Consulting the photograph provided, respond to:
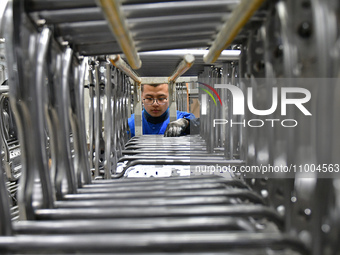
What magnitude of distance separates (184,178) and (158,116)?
256cm

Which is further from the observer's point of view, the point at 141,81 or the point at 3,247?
the point at 141,81

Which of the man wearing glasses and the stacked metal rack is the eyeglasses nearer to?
the man wearing glasses

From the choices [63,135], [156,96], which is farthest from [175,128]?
[63,135]

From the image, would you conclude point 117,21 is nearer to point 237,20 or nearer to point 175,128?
point 237,20

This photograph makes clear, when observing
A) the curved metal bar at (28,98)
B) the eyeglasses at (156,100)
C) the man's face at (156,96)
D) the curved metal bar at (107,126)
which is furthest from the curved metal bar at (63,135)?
the eyeglasses at (156,100)

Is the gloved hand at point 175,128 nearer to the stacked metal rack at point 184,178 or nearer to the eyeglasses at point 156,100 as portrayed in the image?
the eyeglasses at point 156,100

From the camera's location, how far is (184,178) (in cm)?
101

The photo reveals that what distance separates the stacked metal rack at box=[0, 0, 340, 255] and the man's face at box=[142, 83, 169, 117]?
7.07 feet

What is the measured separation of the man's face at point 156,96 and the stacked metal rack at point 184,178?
7.07ft

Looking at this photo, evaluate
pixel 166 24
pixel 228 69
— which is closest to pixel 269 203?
pixel 166 24

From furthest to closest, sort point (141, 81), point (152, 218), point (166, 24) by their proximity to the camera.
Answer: point (141, 81)
point (166, 24)
point (152, 218)

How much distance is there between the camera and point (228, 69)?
175 centimetres

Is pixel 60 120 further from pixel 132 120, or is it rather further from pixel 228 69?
pixel 132 120

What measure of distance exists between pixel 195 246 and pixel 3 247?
0.37m
